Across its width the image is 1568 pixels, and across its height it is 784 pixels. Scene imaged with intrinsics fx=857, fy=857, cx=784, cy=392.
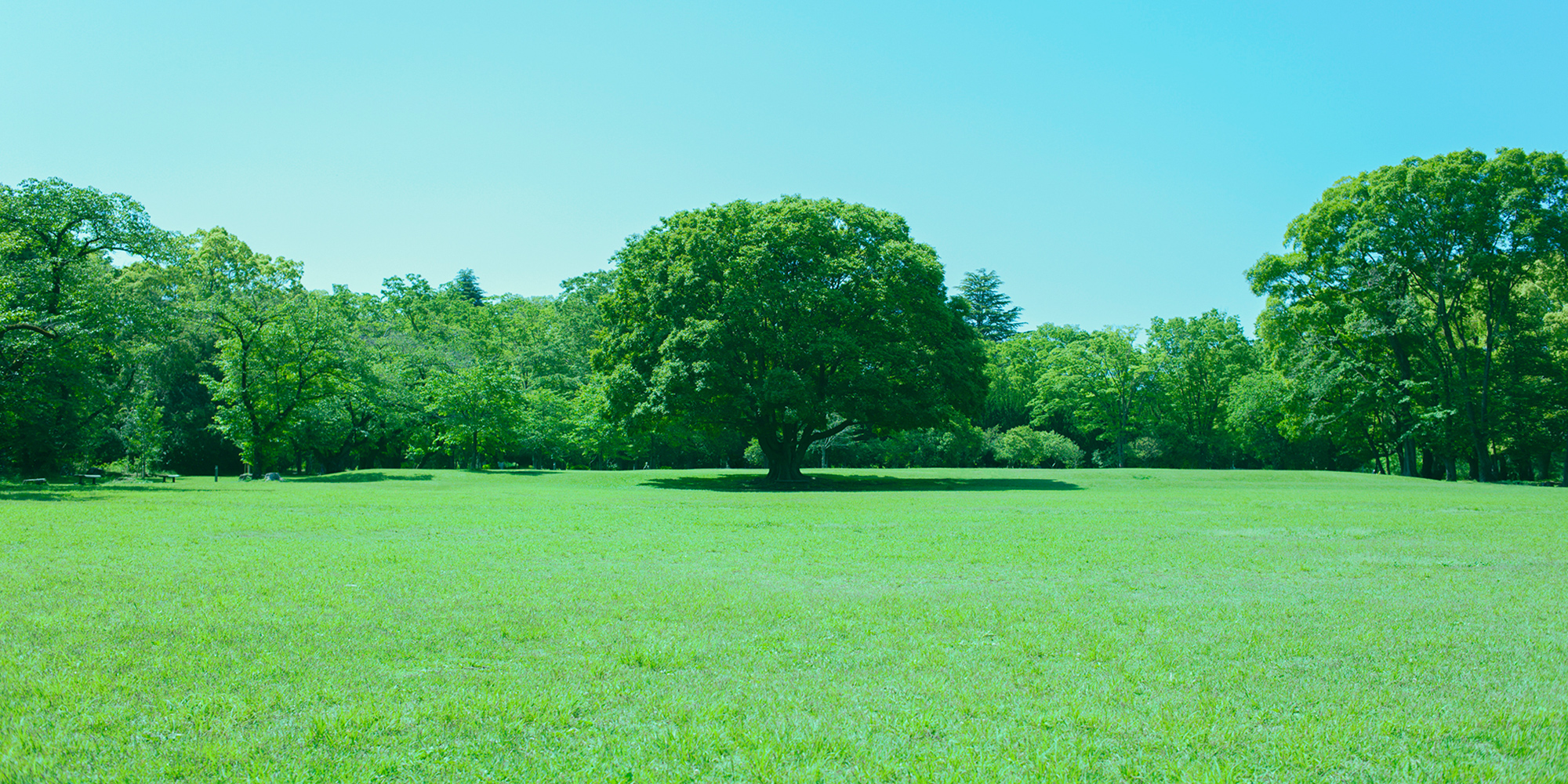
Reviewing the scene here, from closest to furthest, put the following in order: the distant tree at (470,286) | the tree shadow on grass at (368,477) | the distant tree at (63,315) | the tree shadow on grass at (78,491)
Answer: the tree shadow on grass at (78,491)
the distant tree at (63,315)
the tree shadow on grass at (368,477)
the distant tree at (470,286)

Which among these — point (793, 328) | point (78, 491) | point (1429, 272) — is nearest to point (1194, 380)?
point (1429, 272)

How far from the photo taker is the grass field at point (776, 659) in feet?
13.5

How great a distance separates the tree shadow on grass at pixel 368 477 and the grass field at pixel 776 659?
2463 cm

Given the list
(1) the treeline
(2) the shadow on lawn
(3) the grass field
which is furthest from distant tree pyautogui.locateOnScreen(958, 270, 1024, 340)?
(3) the grass field

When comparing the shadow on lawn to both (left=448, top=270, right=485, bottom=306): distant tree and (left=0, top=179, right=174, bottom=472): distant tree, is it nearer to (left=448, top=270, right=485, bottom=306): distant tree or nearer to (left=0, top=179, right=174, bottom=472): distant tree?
(left=0, top=179, right=174, bottom=472): distant tree

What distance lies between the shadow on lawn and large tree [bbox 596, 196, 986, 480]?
2430 mm

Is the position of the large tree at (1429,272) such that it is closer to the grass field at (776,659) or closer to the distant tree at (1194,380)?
the distant tree at (1194,380)

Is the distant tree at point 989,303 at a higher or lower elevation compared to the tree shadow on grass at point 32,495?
higher

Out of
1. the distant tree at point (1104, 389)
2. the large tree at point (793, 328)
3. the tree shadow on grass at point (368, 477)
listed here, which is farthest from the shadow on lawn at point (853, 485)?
the distant tree at point (1104, 389)

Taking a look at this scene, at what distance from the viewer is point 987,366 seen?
47.7 m

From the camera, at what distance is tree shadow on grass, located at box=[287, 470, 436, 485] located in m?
36.6

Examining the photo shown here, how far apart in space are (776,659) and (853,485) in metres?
28.8

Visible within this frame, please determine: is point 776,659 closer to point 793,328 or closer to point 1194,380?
point 793,328

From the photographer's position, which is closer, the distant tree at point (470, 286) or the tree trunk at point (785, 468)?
the tree trunk at point (785, 468)
